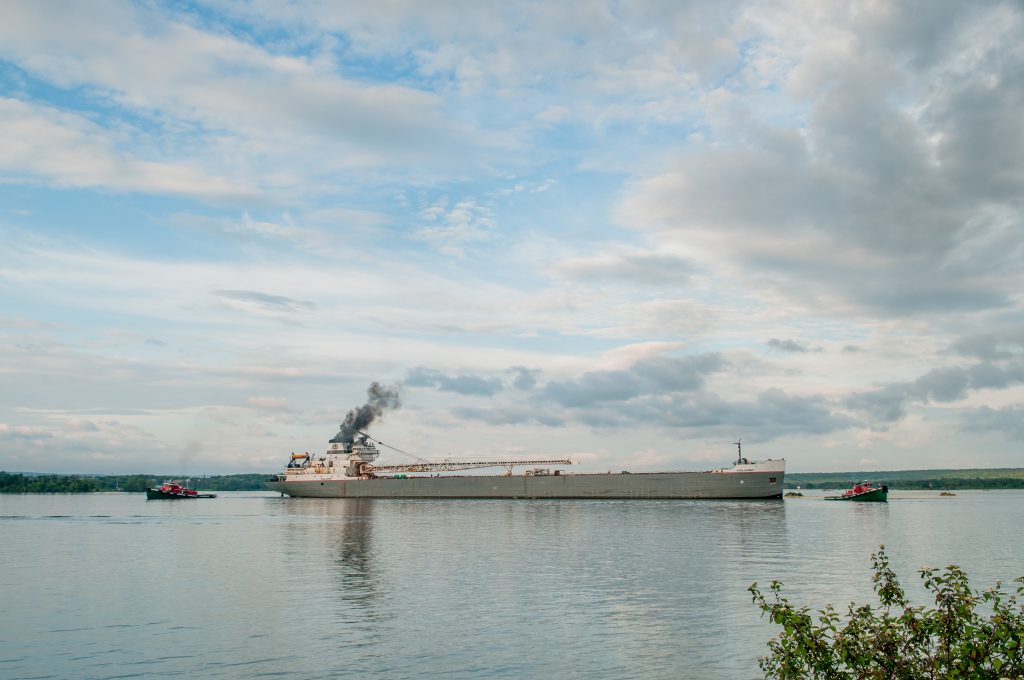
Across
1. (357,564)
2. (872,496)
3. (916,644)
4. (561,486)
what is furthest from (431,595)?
(872,496)

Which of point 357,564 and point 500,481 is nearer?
point 357,564

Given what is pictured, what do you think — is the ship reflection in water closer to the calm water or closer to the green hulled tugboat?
the calm water

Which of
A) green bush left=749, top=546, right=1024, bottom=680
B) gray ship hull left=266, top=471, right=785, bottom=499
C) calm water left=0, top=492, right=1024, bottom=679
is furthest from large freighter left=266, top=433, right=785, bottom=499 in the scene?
green bush left=749, top=546, right=1024, bottom=680

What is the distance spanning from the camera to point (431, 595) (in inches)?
1340

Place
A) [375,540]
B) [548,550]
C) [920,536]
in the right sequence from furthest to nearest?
[920,536], [375,540], [548,550]

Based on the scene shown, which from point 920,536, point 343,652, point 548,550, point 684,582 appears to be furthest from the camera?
point 920,536

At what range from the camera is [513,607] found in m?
30.9

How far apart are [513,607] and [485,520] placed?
52.3 metres

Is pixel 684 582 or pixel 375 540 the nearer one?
pixel 684 582

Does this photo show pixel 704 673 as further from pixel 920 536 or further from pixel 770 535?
pixel 920 536

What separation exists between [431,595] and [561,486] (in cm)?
10293

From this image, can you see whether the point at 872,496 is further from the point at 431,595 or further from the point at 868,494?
the point at 431,595

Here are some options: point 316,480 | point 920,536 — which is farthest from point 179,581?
point 316,480

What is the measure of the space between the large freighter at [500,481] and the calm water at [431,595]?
172 ft
